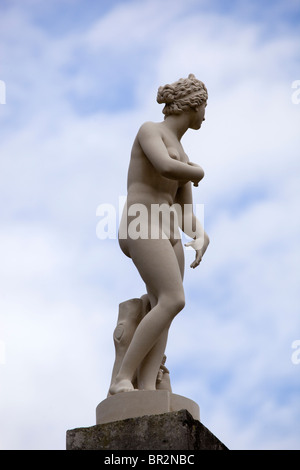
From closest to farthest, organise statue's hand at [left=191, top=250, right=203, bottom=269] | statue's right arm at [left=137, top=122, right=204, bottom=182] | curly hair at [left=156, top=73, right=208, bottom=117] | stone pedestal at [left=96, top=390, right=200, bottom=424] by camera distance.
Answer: stone pedestal at [left=96, top=390, right=200, bottom=424], statue's right arm at [left=137, top=122, right=204, bottom=182], statue's hand at [left=191, top=250, right=203, bottom=269], curly hair at [left=156, top=73, right=208, bottom=117]

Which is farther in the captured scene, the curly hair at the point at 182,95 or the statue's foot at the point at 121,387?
the curly hair at the point at 182,95

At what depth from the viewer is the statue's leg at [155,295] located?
9219mm

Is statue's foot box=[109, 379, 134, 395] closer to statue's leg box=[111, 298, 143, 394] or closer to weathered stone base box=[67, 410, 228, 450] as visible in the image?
statue's leg box=[111, 298, 143, 394]

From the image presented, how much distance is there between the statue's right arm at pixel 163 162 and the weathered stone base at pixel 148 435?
2.45 m

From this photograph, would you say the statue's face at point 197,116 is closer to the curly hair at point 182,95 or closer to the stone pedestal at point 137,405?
the curly hair at point 182,95

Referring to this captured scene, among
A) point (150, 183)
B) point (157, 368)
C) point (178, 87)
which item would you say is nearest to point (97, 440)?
point (157, 368)

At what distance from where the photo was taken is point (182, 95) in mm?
10164

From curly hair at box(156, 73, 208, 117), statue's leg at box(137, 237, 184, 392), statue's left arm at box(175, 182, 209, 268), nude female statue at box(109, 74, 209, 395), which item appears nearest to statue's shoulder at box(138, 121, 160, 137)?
nude female statue at box(109, 74, 209, 395)

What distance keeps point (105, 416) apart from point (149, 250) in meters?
1.70

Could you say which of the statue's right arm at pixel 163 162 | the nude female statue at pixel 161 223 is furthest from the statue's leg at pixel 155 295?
the statue's right arm at pixel 163 162

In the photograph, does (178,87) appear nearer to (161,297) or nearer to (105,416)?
(161,297)

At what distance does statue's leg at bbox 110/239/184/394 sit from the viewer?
30.2ft

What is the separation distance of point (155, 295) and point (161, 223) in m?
0.77

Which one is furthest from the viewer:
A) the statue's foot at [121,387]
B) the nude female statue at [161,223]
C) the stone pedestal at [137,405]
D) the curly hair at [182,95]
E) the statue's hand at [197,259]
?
the curly hair at [182,95]
